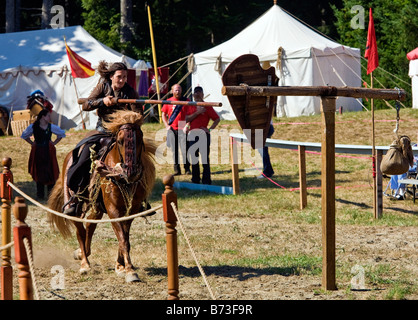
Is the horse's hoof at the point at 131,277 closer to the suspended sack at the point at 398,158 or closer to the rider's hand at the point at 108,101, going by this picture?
the rider's hand at the point at 108,101

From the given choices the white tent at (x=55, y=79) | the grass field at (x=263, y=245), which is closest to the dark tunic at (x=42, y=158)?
the grass field at (x=263, y=245)

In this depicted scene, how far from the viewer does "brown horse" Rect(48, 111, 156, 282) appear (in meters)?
7.06

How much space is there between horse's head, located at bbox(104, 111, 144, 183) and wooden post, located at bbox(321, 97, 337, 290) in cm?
189

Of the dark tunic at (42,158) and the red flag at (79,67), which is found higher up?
the red flag at (79,67)

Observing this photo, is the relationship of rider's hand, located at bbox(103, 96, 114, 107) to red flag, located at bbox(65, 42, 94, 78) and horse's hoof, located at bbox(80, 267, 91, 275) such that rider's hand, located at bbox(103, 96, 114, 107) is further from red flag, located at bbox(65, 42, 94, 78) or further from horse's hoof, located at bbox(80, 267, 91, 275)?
red flag, located at bbox(65, 42, 94, 78)

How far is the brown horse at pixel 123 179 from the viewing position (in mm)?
7059

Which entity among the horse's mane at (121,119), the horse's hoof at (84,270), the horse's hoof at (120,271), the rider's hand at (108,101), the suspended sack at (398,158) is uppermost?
the rider's hand at (108,101)

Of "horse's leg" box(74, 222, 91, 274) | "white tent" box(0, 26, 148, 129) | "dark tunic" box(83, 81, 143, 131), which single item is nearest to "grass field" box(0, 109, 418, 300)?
"horse's leg" box(74, 222, 91, 274)

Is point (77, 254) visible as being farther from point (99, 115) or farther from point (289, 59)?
point (289, 59)

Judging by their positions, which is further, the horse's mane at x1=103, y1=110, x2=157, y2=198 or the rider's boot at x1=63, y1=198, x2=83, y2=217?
the rider's boot at x1=63, y1=198, x2=83, y2=217

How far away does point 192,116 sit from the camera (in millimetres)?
14305

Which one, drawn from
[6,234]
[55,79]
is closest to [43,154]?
[6,234]
